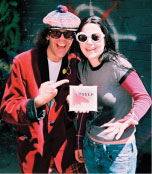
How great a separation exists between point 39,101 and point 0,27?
244 cm

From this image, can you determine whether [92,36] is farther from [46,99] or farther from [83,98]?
[46,99]

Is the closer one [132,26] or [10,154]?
[132,26]

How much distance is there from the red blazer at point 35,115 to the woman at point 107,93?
0.27 m

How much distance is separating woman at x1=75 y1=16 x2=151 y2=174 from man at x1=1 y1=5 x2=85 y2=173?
0.56ft

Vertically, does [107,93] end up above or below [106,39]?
below

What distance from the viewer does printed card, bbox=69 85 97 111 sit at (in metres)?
2.31

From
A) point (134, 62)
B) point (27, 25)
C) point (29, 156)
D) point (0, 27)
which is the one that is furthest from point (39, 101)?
point (0, 27)

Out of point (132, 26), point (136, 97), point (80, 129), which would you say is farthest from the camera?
point (132, 26)

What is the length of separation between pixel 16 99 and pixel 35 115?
0.29 m

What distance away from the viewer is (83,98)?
236cm

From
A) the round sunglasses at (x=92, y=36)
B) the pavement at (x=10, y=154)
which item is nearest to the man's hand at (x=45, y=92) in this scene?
the round sunglasses at (x=92, y=36)

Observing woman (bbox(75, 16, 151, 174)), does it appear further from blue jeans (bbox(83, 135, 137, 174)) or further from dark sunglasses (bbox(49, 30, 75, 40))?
dark sunglasses (bbox(49, 30, 75, 40))

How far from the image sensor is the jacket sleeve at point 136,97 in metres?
2.05

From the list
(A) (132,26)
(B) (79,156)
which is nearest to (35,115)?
(B) (79,156)
